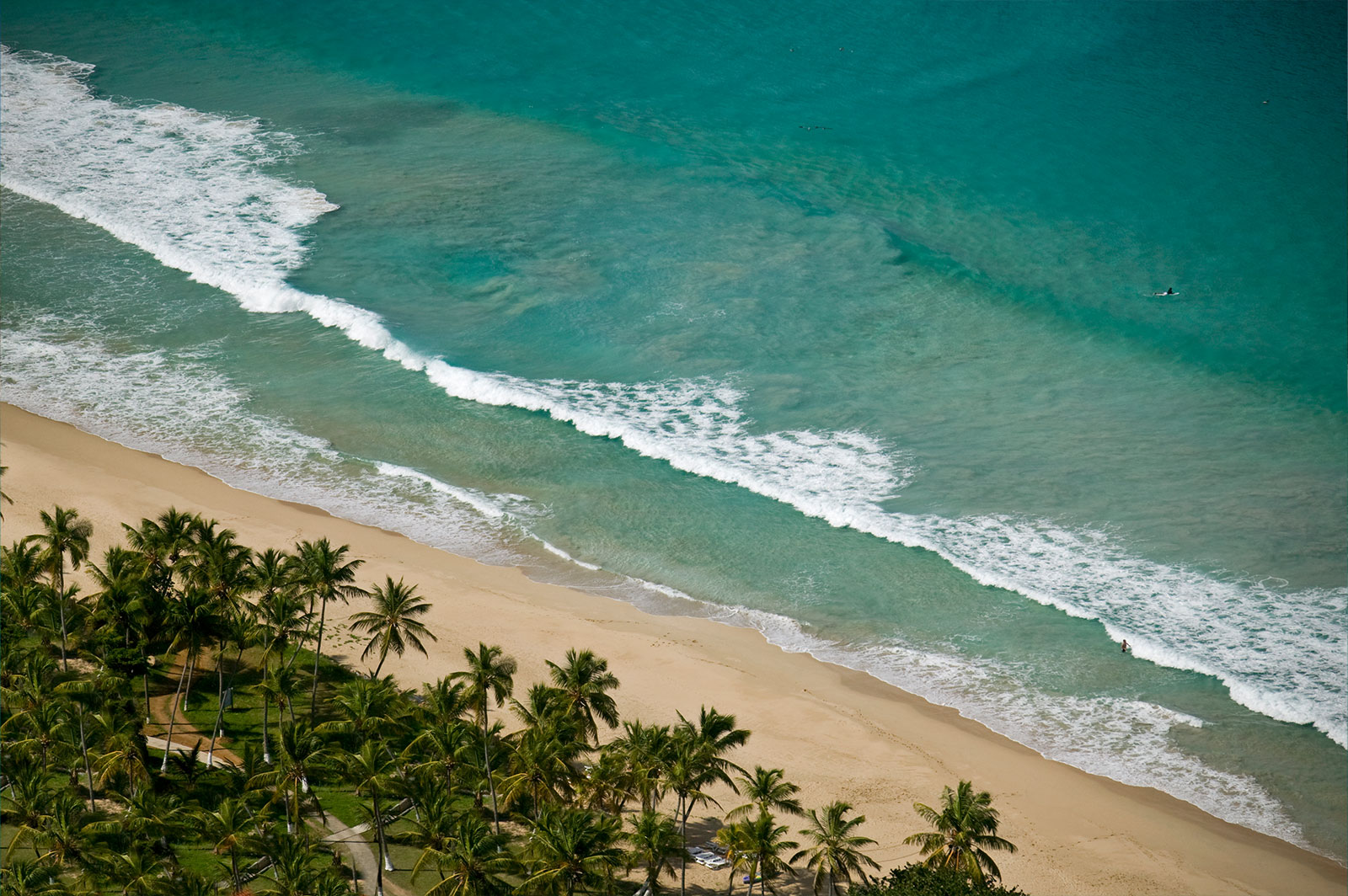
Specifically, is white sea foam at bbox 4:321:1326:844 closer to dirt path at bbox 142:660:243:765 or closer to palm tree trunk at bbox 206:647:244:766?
palm tree trunk at bbox 206:647:244:766

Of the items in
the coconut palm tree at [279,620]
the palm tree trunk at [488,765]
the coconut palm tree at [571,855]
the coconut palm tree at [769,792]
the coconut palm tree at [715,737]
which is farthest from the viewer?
the coconut palm tree at [279,620]

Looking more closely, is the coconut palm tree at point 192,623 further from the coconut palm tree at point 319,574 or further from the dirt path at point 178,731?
the coconut palm tree at point 319,574

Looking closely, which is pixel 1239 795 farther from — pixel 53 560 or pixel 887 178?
pixel 887 178

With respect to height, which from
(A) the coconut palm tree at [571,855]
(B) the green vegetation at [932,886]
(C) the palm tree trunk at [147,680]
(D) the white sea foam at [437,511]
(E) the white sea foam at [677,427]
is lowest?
(C) the palm tree trunk at [147,680]

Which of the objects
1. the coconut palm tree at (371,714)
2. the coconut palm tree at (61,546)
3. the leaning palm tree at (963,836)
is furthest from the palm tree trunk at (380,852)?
the leaning palm tree at (963,836)

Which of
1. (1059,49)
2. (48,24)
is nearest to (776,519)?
(1059,49)

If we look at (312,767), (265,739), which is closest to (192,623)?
(265,739)
